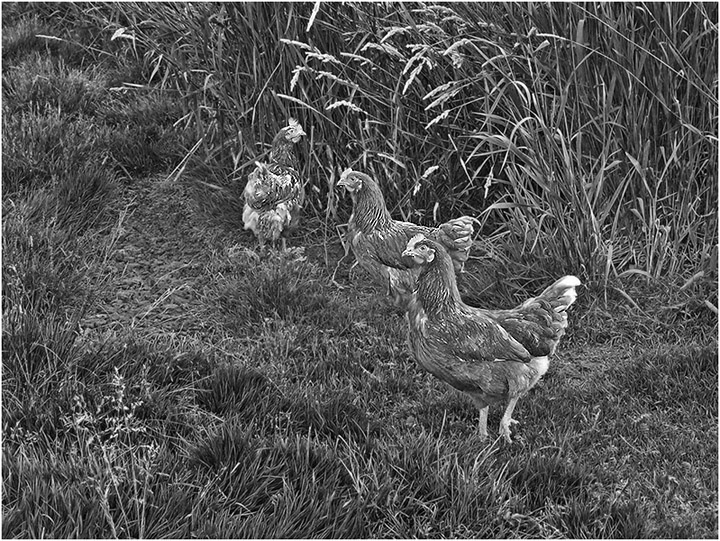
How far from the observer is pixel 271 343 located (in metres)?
4.00

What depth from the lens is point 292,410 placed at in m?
3.50

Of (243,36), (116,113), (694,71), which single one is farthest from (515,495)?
(116,113)

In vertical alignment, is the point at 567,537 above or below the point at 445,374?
below

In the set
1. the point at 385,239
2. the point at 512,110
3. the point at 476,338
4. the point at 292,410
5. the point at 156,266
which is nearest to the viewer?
the point at 476,338

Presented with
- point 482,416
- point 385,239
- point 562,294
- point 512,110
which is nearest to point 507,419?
point 482,416

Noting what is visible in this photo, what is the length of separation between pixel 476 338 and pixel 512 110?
1598 millimetres

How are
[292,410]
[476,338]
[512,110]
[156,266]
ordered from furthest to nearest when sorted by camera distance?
[156,266], [512,110], [292,410], [476,338]

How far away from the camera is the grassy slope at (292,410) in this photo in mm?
2963

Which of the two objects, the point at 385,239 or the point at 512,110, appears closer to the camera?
the point at 385,239

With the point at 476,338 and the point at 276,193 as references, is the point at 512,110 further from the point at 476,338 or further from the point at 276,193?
the point at 476,338

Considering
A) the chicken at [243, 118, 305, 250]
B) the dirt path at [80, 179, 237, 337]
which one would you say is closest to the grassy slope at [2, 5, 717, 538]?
the dirt path at [80, 179, 237, 337]

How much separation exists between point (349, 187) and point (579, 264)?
1.18 m

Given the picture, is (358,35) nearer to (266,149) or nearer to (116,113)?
(266,149)

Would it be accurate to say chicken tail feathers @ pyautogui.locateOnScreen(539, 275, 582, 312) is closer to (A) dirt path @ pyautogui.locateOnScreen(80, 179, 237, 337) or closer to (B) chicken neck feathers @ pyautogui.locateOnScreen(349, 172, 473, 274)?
(B) chicken neck feathers @ pyautogui.locateOnScreen(349, 172, 473, 274)
